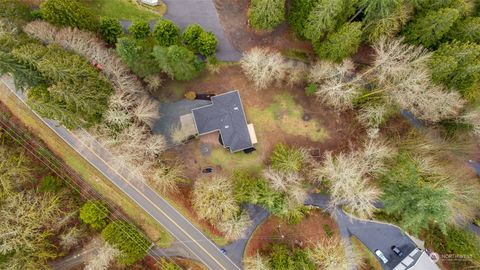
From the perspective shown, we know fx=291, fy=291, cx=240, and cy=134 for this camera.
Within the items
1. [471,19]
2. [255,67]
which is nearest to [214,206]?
[255,67]

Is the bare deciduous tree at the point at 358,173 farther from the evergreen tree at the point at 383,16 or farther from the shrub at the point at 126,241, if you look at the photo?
the shrub at the point at 126,241

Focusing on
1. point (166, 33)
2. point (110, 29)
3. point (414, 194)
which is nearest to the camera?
point (414, 194)

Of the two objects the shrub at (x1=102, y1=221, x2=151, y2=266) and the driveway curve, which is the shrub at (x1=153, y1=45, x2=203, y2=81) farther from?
the shrub at (x1=102, y1=221, x2=151, y2=266)

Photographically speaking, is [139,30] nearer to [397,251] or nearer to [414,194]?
[414,194]

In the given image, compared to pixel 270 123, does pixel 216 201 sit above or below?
below

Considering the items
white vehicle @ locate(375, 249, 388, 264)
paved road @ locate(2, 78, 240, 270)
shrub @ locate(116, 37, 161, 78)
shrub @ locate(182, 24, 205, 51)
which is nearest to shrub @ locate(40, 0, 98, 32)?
shrub @ locate(116, 37, 161, 78)

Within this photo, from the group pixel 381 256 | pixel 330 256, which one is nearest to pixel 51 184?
pixel 330 256

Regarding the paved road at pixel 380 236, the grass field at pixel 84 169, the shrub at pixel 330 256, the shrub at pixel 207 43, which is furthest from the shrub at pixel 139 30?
the paved road at pixel 380 236
